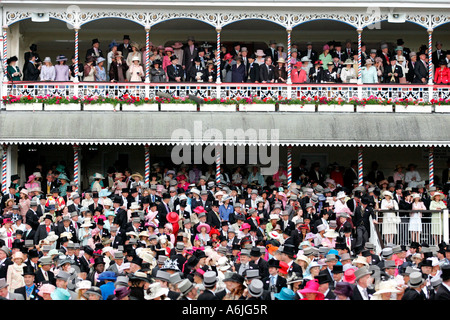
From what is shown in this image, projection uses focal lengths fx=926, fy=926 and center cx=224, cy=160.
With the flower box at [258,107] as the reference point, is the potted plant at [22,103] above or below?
above

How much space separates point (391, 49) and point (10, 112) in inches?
542

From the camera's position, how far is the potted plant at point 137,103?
97.7 feet

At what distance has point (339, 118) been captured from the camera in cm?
2983

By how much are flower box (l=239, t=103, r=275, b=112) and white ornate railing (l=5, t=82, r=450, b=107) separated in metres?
0.28

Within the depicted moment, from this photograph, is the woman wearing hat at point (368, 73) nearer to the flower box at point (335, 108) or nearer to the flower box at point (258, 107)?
the flower box at point (335, 108)

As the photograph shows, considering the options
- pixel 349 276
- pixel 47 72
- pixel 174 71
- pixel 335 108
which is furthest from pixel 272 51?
pixel 349 276

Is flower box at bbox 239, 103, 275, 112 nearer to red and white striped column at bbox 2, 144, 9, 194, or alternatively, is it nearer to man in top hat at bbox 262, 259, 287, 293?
red and white striped column at bbox 2, 144, 9, 194

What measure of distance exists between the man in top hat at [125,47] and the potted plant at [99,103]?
2.35 meters

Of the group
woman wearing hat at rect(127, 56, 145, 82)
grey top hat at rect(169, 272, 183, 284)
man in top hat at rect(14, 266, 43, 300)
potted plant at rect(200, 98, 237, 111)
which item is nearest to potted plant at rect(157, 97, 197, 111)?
potted plant at rect(200, 98, 237, 111)

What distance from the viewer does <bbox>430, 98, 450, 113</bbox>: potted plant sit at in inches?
1192

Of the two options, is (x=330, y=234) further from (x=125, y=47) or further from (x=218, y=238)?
(x=125, y=47)

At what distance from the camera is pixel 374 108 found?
98.9 ft

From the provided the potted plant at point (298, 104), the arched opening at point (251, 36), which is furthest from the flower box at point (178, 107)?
the arched opening at point (251, 36)

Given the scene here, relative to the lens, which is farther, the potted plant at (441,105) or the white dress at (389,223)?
the potted plant at (441,105)
